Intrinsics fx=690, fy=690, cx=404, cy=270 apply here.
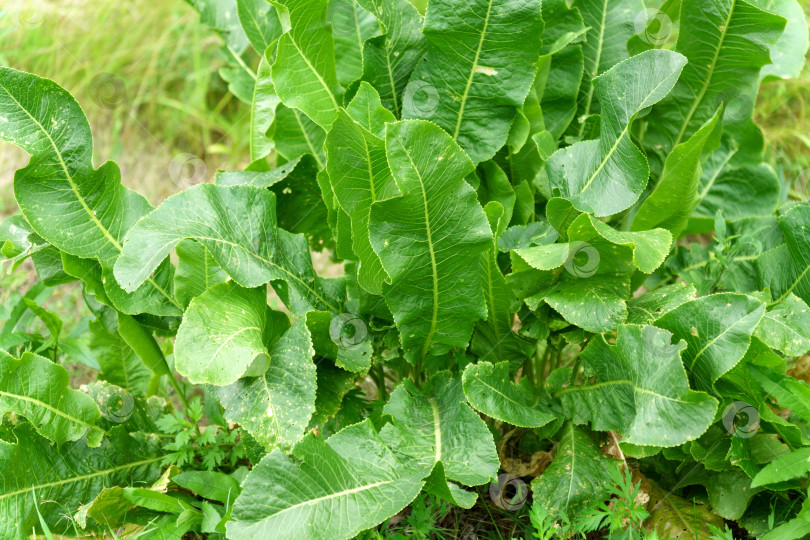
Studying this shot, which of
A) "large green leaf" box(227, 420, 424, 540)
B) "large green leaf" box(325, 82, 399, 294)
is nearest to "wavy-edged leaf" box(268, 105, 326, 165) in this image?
"large green leaf" box(325, 82, 399, 294)

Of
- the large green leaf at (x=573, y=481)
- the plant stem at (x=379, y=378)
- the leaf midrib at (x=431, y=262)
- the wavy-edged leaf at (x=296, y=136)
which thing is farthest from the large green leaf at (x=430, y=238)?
the wavy-edged leaf at (x=296, y=136)

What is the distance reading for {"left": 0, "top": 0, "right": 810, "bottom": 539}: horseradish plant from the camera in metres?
1.26

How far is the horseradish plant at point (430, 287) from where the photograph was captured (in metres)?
1.26

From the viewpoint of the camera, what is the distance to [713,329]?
1251 mm

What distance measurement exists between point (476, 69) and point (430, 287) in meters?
0.51

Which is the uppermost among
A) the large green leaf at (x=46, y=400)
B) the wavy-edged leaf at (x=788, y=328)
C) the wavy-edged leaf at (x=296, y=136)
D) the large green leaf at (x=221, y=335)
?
the wavy-edged leaf at (x=296, y=136)

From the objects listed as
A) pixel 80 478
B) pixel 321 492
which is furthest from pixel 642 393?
pixel 80 478

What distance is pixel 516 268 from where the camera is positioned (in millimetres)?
1400

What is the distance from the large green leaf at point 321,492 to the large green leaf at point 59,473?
0.55 meters

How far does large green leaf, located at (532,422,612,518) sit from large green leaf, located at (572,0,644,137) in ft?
2.68

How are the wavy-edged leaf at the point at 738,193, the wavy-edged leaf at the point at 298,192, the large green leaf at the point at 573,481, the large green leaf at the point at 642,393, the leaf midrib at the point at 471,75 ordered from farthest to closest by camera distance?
the wavy-edged leaf at the point at 738,193, the wavy-edged leaf at the point at 298,192, the leaf midrib at the point at 471,75, the large green leaf at the point at 573,481, the large green leaf at the point at 642,393

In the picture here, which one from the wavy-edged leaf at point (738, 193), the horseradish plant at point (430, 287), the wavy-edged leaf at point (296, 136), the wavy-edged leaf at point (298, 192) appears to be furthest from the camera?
the wavy-edged leaf at point (738, 193)

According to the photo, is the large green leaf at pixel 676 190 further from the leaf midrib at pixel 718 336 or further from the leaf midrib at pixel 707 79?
the leaf midrib at pixel 718 336

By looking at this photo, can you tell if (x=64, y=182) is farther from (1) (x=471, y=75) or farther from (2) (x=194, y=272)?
(1) (x=471, y=75)
